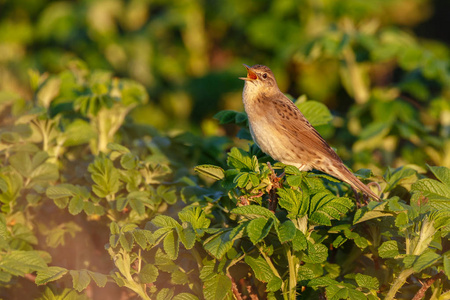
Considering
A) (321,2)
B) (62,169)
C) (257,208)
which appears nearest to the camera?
(257,208)

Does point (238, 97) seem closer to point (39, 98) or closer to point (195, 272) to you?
point (39, 98)

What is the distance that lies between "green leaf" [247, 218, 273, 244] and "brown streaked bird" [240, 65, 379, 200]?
1.03 meters

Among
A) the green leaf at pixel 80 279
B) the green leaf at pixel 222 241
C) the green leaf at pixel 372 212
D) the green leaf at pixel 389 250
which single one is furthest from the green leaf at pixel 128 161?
the green leaf at pixel 389 250

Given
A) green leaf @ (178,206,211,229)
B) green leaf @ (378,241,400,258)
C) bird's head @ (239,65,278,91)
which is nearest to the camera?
green leaf @ (378,241,400,258)

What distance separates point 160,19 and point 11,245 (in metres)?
6.68

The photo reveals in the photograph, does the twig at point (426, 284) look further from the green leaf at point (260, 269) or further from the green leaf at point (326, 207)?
the green leaf at point (260, 269)

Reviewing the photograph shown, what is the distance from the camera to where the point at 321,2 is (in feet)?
29.2

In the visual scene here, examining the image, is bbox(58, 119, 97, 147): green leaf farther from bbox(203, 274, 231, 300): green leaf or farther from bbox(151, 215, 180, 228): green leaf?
bbox(203, 274, 231, 300): green leaf

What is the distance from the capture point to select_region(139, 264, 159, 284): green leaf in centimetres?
302

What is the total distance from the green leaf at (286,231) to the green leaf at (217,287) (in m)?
0.42

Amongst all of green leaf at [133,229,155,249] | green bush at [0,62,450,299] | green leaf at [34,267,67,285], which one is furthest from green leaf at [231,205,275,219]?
green leaf at [34,267,67,285]

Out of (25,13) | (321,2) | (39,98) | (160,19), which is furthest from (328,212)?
(25,13)

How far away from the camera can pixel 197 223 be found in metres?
3.08

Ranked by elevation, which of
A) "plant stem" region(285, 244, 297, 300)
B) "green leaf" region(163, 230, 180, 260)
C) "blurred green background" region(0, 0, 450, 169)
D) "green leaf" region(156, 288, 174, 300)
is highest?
"green leaf" region(163, 230, 180, 260)
